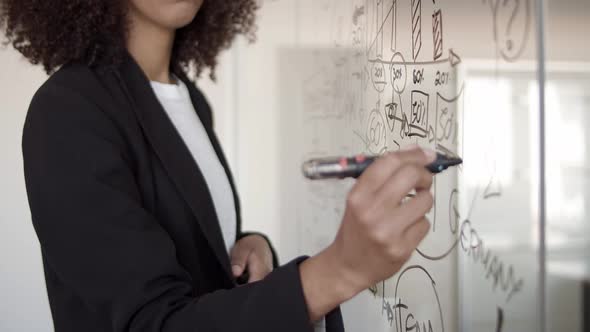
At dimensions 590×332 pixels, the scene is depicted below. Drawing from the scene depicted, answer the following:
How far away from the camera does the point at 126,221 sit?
0.51 m

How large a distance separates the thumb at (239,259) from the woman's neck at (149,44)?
0.28m

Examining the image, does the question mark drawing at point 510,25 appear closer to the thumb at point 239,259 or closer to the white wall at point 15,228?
the thumb at point 239,259

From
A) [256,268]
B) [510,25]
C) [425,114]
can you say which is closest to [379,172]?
[510,25]

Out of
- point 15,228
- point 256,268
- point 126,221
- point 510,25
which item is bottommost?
point 15,228

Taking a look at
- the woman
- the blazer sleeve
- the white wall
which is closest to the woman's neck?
the woman

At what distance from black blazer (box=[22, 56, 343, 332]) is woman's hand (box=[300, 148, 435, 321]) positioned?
0.04 metres

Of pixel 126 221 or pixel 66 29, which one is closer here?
pixel 126 221

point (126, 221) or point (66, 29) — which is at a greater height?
point (66, 29)

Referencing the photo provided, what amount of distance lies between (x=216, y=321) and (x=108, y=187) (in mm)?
166

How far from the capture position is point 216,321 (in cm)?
44

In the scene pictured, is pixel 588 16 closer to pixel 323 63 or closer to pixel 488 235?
pixel 488 235

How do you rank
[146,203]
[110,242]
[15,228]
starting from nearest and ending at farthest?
[110,242], [146,203], [15,228]

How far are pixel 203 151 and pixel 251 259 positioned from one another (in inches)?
6.7

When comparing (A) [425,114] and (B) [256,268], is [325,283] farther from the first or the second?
(B) [256,268]
